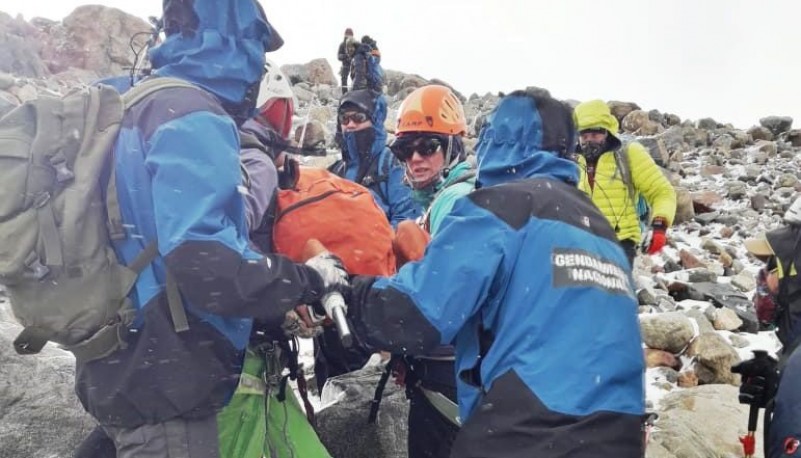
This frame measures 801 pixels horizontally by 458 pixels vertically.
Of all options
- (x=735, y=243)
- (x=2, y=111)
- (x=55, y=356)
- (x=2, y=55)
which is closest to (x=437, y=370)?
(x=2, y=111)

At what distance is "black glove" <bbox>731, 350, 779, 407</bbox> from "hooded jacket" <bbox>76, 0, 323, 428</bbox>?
199 cm

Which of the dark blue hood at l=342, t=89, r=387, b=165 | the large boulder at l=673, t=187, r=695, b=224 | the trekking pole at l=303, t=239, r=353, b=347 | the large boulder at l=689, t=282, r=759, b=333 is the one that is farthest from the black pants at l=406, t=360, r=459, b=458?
the large boulder at l=673, t=187, r=695, b=224

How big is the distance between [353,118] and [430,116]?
5.67ft

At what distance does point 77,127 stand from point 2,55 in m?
23.8

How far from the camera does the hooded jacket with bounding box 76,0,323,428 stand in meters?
1.99

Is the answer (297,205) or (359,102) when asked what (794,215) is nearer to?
(297,205)

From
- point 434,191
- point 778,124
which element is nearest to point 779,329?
point 434,191

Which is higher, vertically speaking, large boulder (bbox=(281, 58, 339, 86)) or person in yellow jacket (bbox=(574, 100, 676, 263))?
person in yellow jacket (bbox=(574, 100, 676, 263))

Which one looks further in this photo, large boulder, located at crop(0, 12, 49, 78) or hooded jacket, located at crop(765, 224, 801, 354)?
large boulder, located at crop(0, 12, 49, 78)

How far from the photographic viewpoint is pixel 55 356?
418cm

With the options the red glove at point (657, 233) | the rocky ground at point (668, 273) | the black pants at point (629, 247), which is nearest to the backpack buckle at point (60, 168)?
the rocky ground at point (668, 273)

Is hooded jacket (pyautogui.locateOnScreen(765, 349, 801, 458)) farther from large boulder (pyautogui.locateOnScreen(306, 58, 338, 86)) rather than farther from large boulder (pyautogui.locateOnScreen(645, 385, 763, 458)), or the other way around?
large boulder (pyautogui.locateOnScreen(306, 58, 338, 86))

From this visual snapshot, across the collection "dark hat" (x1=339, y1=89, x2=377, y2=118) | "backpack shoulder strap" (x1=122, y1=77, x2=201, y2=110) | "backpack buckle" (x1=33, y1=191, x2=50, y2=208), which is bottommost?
"dark hat" (x1=339, y1=89, x2=377, y2=118)

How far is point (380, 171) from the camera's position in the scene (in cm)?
524
